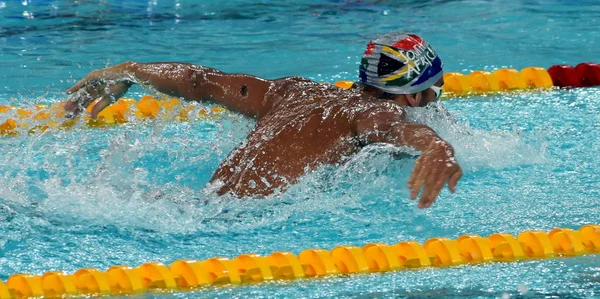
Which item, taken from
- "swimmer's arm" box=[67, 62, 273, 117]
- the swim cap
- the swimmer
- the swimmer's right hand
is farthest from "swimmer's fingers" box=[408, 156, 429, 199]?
the swimmer's right hand

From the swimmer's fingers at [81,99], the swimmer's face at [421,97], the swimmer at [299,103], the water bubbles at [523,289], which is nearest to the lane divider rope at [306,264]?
the water bubbles at [523,289]

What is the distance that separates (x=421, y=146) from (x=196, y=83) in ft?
4.33

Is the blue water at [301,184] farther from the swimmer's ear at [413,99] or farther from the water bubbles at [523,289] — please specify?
the swimmer's ear at [413,99]

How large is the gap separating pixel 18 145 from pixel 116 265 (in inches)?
66.4

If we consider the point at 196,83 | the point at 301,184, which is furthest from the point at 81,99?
the point at 301,184

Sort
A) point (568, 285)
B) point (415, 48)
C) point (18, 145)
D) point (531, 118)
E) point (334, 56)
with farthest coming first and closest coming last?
point (334, 56), point (531, 118), point (18, 145), point (415, 48), point (568, 285)

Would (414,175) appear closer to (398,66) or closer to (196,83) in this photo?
(398,66)

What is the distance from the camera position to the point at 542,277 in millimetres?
2830

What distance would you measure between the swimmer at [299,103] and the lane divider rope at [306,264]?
38 centimetres

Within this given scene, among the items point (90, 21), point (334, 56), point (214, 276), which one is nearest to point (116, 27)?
point (90, 21)

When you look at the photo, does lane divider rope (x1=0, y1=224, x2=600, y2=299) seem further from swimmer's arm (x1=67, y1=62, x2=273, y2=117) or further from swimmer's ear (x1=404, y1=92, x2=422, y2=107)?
swimmer's arm (x1=67, y1=62, x2=273, y2=117)

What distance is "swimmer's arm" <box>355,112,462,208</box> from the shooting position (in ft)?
8.21

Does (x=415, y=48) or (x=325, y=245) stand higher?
(x=415, y=48)

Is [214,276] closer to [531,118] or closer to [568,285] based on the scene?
[568,285]
